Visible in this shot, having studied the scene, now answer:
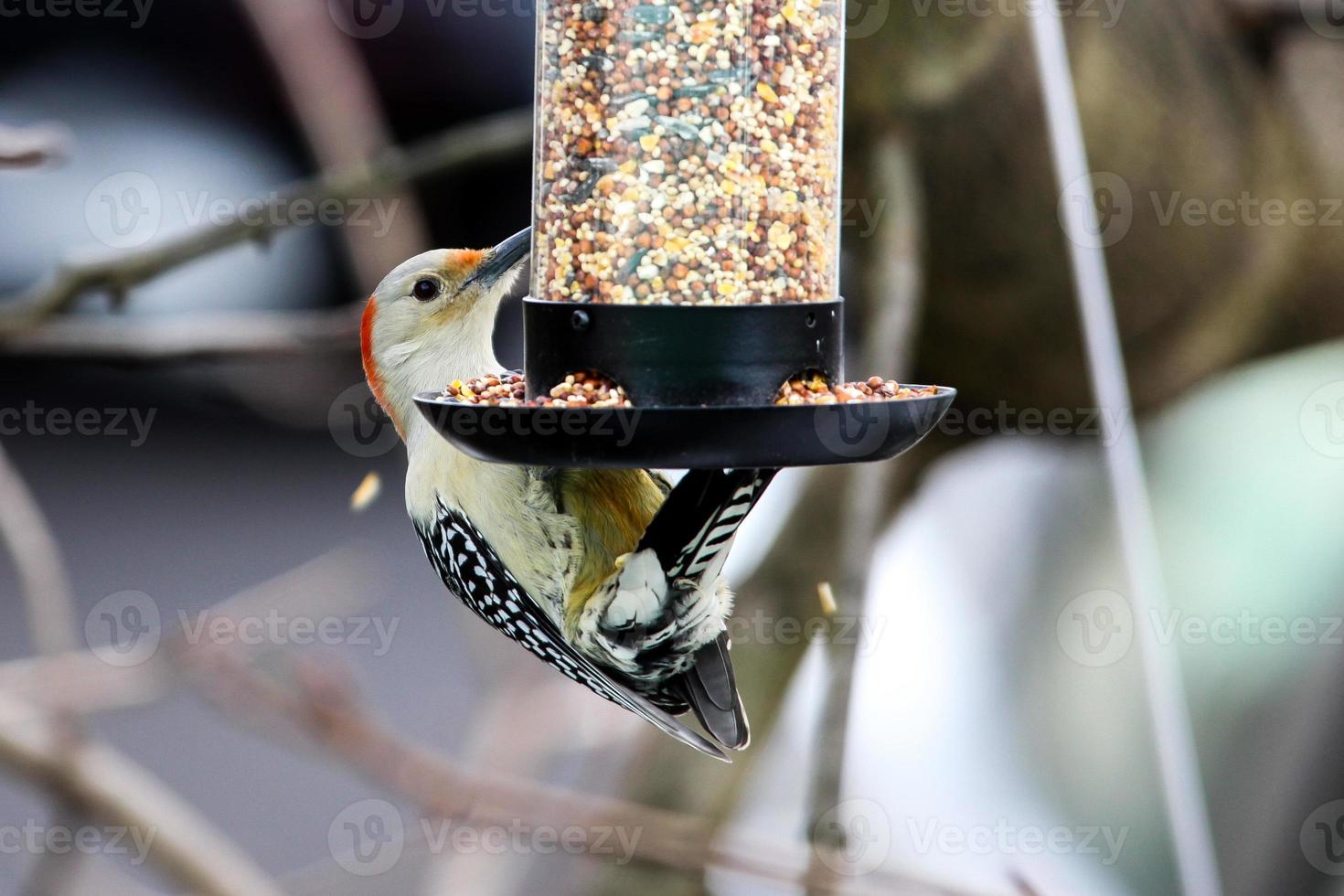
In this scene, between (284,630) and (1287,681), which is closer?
(284,630)

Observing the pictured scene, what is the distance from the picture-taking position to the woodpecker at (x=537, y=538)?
105 inches

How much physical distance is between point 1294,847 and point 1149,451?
1262 mm

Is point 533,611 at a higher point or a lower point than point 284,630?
higher

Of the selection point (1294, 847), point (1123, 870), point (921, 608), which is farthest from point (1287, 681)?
point (921, 608)

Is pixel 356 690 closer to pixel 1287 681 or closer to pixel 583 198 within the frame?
pixel 583 198

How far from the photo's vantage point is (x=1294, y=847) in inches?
168

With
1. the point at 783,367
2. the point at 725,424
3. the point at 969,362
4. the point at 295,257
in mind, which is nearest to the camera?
the point at 725,424
